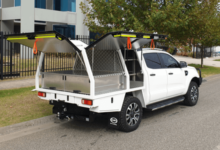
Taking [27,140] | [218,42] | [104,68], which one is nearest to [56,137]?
[27,140]

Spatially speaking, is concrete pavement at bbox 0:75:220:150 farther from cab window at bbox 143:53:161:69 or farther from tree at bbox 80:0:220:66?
tree at bbox 80:0:220:66

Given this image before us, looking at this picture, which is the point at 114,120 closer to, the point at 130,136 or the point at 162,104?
the point at 130,136

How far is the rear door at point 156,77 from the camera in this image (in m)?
6.28

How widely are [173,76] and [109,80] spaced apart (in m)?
2.53

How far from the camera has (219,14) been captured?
60.2 ft

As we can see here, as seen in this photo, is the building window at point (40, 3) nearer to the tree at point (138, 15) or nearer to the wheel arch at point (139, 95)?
the tree at point (138, 15)

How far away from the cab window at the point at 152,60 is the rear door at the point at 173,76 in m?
0.28

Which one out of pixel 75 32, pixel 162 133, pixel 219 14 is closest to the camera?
pixel 162 133

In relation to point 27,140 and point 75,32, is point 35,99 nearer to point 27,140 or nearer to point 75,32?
point 27,140

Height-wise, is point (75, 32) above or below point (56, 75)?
above

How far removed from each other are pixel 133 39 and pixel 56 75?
187 centimetres

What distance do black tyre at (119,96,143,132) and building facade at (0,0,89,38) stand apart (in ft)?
61.0

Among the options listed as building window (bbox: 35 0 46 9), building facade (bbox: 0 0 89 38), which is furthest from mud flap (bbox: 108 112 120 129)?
building window (bbox: 35 0 46 9)

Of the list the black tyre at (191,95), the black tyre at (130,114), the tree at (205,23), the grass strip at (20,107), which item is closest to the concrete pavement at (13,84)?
the grass strip at (20,107)
